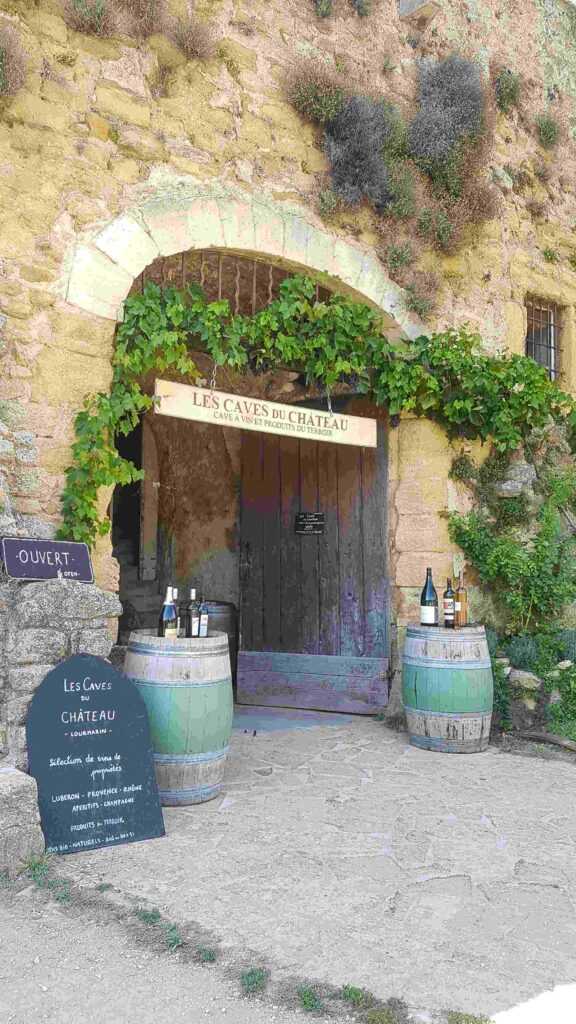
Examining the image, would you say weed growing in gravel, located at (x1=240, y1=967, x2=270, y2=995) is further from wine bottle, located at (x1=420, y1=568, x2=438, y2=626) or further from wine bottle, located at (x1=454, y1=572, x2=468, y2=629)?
wine bottle, located at (x1=454, y1=572, x2=468, y2=629)

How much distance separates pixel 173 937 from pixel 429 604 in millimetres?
2916

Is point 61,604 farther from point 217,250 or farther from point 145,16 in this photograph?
point 145,16

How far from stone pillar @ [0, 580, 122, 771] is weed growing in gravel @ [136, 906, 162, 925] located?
31.0 inches

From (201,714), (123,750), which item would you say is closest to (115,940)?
(123,750)

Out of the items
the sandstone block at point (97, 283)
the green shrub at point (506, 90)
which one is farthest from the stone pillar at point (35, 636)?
the green shrub at point (506, 90)

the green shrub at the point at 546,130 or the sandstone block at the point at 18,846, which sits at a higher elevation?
the green shrub at the point at 546,130

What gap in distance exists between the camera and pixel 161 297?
14.0 ft

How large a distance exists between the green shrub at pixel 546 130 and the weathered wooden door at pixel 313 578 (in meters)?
2.86

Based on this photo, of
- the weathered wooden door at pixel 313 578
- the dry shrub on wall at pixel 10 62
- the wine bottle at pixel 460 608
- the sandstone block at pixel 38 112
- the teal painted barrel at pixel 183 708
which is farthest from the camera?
the weathered wooden door at pixel 313 578

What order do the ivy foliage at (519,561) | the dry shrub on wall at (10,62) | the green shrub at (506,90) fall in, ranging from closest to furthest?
the dry shrub on wall at (10,62) → the ivy foliage at (519,561) → the green shrub at (506,90)

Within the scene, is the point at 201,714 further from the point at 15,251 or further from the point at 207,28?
the point at 207,28

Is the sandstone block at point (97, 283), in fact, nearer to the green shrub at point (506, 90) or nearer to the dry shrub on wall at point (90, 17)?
the dry shrub on wall at point (90, 17)

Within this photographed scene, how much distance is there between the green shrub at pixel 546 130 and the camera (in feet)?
20.8

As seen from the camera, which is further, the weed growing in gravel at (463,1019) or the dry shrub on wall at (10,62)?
the dry shrub on wall at (10,62)
